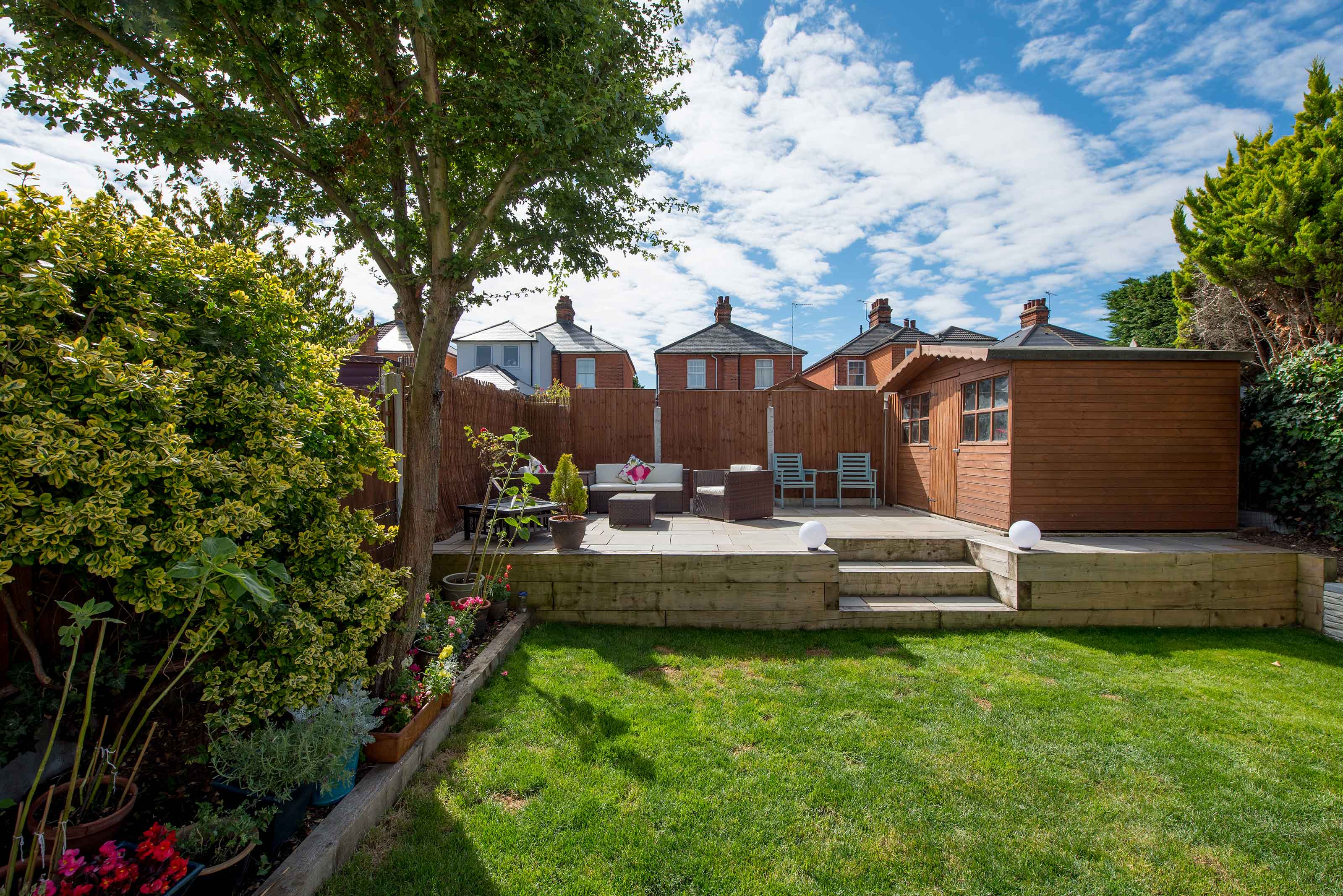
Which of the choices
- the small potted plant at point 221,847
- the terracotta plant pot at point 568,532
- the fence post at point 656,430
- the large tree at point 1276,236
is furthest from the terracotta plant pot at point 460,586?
the large tree at point 1276,236

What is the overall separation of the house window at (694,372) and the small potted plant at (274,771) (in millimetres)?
21588

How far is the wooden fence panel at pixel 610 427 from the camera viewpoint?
9594 mm

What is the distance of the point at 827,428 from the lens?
380 inches

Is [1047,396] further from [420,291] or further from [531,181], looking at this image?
[420,291]

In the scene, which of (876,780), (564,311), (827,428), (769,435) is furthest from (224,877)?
(564,311)

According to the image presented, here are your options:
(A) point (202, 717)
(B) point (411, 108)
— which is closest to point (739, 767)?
(A) point (202, 717)

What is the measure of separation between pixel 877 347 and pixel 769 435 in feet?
49.3

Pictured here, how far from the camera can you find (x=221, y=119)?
258cm

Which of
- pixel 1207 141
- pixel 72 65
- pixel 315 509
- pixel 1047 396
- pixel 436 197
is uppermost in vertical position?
pixel 1207 141

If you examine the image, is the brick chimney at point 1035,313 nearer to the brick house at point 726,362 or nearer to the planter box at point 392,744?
the brick house at point 726,362

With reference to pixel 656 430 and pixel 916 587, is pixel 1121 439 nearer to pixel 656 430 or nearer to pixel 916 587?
pixel 916 587

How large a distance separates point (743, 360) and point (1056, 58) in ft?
57.5

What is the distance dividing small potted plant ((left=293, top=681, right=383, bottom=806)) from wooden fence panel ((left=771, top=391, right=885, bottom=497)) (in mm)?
8039

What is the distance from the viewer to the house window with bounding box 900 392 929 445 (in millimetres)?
8367
